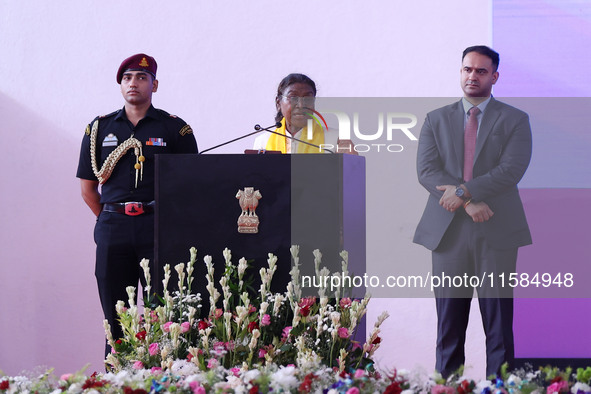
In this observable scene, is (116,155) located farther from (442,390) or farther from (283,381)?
(442,390)

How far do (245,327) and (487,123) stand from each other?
1121mm

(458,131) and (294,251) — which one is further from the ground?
(458,131)

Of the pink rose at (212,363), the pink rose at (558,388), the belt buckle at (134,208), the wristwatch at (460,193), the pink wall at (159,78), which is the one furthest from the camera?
the pink wall at (159,78)

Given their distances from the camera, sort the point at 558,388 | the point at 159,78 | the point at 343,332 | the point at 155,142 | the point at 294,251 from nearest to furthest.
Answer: the point at 558,388 → the point at 343,332 → the point at 294,251 → the point at 155,142 → the point at 159,78

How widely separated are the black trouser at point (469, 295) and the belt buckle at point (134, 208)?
1.27m

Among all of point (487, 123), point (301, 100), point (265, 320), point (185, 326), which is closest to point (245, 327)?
point (265, 320)

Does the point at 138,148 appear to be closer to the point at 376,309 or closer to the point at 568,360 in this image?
the point at 376,309

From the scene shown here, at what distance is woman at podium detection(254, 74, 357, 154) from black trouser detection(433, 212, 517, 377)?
19.0 inches

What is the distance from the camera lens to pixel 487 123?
243 cm

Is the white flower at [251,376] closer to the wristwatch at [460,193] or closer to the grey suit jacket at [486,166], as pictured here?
the grey suit jacket at [486,166]

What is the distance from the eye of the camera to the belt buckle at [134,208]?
9.61 ft

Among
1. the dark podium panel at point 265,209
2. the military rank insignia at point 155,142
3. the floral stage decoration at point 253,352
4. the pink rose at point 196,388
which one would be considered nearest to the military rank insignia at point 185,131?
the military rank insignia at point 155,142

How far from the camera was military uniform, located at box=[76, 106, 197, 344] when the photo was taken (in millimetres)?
2943

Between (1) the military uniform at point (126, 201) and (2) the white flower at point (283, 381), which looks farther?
(1) the military uniform at point (126, 201)
